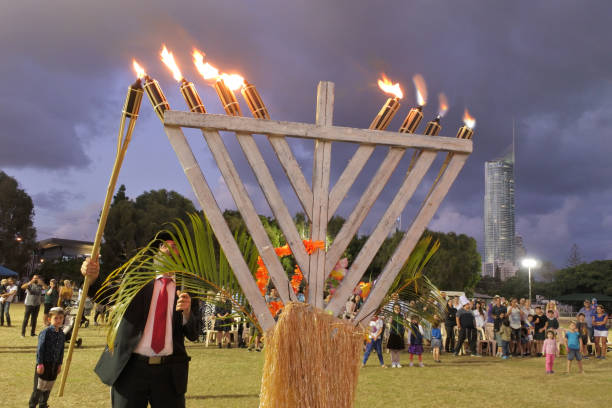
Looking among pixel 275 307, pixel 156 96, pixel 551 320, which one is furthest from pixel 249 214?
pixel 551 320

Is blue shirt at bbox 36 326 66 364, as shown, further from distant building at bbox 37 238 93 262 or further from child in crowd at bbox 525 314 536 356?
distant building at bbox 37 238 93 262

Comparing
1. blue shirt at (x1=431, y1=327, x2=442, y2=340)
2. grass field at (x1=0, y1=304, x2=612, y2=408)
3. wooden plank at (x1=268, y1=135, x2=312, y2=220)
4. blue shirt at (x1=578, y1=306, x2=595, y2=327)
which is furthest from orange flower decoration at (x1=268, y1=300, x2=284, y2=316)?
blue shirt at (x1=578, y1=306, x2=595, y2=327)

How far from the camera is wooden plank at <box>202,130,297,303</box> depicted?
9.81ft

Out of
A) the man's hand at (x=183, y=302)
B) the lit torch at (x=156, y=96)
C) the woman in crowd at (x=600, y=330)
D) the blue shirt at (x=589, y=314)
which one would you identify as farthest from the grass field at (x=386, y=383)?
the lit torch at (x=156, y=96)

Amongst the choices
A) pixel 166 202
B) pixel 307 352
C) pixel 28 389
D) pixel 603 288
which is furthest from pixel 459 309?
pixel 603 288

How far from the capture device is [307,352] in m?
2.92

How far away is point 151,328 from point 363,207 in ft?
5.60

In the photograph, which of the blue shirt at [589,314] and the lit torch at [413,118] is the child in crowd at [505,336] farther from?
the lit torch at [413,118]

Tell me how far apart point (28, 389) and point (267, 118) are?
6723 mm

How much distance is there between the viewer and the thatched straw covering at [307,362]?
2.86 meters

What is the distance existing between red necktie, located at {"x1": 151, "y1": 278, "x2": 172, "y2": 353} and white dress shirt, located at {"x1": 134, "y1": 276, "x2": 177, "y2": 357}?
0.7 inches

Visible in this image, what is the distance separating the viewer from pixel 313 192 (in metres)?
3.04

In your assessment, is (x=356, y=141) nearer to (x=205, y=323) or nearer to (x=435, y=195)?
(x=435, y=195)

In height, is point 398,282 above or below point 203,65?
below
